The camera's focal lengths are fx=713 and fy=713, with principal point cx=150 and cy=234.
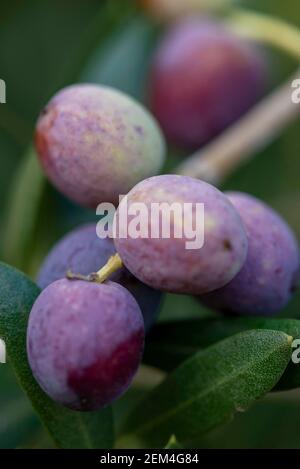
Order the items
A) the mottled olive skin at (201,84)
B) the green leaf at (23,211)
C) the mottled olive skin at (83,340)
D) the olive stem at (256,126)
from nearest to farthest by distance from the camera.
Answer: the mottled olive skin at (83,340) → the green leaf at (23,211) → the olive stem at (256,126) → the mottled olive skin at (201,84)

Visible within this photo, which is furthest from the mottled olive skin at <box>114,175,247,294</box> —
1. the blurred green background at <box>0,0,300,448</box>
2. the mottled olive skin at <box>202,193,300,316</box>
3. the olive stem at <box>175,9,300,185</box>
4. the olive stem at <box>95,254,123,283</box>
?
the olive stem at <box>175,9,300,185</box>

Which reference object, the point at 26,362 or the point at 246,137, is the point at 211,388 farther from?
the point at 246,137

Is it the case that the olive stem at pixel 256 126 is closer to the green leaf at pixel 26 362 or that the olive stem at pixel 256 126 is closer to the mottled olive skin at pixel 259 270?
the mottled olive skin at pixel 259 270

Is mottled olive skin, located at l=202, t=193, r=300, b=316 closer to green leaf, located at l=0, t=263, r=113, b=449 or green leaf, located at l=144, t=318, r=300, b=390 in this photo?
green leaf, located at l=144, t=318, r=300, b=390

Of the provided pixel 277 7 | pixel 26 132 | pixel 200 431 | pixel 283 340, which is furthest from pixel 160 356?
pixel 277 7

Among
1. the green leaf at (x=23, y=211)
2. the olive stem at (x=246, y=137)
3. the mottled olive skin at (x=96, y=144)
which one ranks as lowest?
the green leaf at (x=23, y=211)

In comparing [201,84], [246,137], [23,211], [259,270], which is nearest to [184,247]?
[259,270]

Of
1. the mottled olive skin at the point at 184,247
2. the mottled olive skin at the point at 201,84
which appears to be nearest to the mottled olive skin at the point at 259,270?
the mottled olive skin at the point at 184,247
